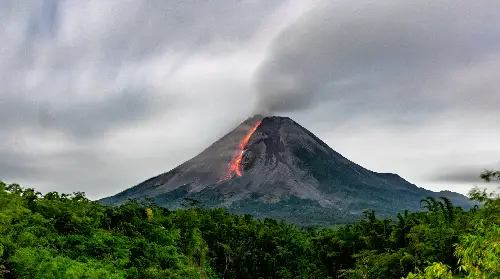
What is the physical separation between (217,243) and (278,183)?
130m

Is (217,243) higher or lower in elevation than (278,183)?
lower

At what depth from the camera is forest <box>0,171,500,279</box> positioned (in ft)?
43.6

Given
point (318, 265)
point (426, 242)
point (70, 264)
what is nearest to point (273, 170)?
point (318, 265)

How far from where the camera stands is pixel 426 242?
2747 centimetres

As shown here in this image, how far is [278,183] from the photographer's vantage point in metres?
165

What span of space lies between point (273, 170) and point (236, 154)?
77.3 feet

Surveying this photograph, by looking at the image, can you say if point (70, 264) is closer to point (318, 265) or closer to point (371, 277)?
point (371, 277)

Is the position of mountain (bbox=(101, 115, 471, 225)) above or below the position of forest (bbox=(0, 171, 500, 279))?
above

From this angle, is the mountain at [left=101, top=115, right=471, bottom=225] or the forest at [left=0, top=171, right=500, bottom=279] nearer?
the forest at [left=0, top=171, right=500, bottom=279]

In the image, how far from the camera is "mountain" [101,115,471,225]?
489ft

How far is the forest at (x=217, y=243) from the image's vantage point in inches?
523

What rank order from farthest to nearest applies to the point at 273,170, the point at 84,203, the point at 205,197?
the point at 273,170 < the point at 205,197 < the point at 84,203

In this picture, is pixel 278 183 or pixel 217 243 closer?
pixel 217 243

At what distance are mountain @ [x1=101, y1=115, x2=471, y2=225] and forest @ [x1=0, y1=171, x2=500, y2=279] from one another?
92279 mm
